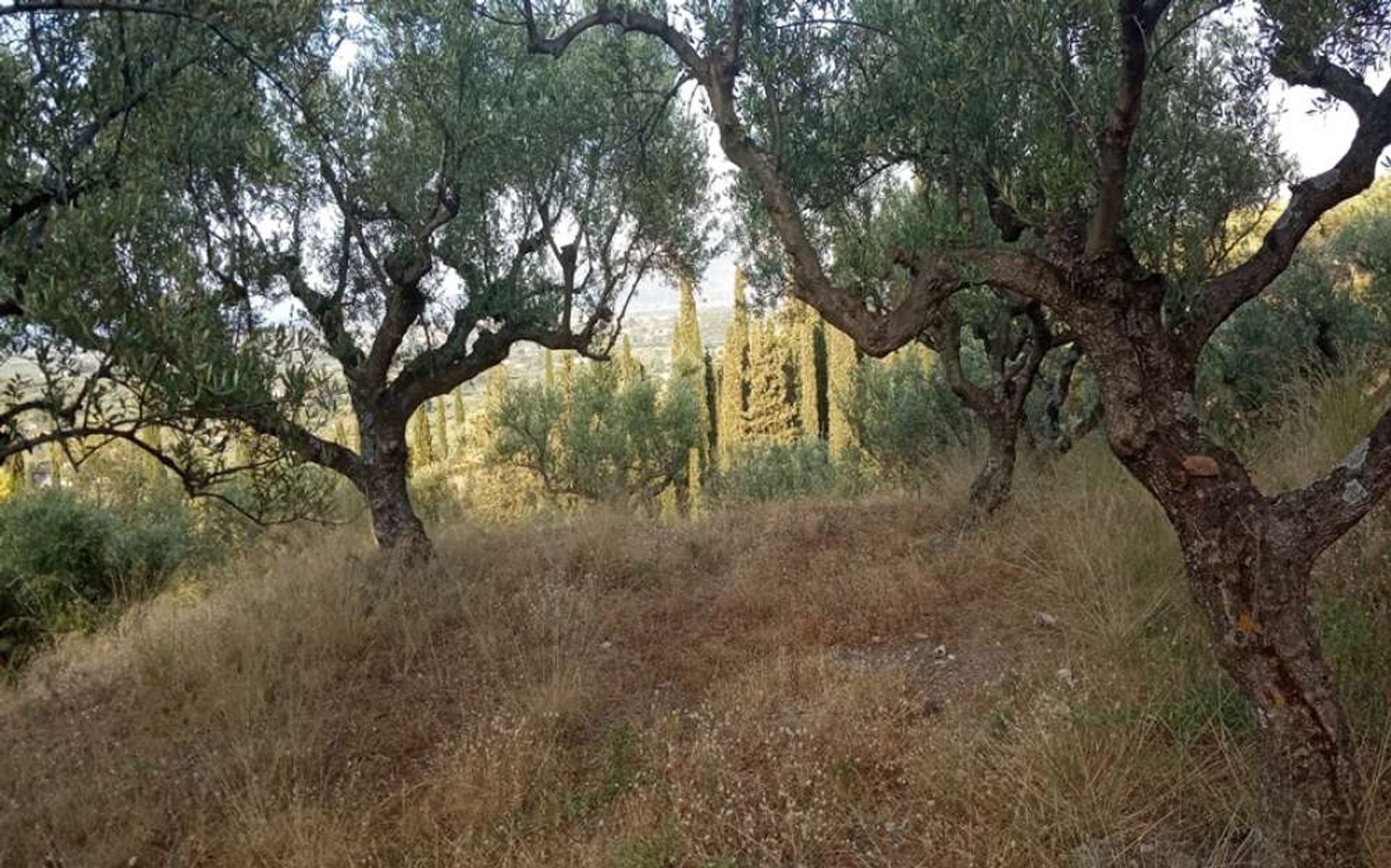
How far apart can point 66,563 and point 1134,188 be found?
12.4 metres

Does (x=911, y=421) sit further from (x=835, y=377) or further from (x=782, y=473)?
(x=835, y=377)

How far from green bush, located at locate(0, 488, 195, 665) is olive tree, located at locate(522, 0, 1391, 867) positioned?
8.96m

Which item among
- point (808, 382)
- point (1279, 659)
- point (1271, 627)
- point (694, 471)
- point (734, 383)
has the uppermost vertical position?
point (734, 383)

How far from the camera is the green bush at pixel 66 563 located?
9.62 metres

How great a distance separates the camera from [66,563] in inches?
410

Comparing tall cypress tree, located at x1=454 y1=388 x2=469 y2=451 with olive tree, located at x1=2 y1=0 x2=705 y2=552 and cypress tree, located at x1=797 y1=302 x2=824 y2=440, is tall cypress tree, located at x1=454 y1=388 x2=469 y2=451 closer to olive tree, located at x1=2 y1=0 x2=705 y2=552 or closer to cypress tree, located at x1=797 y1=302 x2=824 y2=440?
cypress tree, located at x1=797 y1=302 x2=824 y2=440

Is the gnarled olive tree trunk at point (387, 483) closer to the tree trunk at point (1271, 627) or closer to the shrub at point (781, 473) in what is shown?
the tree trunk at point (1271, 627)

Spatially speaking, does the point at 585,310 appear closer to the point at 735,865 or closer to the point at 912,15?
the point at 912,15

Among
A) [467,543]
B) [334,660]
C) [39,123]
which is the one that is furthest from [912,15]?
[467,543]

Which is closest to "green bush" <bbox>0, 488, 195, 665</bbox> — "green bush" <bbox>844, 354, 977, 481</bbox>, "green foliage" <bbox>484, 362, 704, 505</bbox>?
"green foliage" <bbox>484, 362, 704, 505</bbox>

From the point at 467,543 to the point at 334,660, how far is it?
3.08 metres

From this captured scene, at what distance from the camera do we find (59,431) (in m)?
3.02

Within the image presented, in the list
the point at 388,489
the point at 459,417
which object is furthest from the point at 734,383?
the point at 388,489

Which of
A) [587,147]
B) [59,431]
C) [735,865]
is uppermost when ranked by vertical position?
[587,147]
